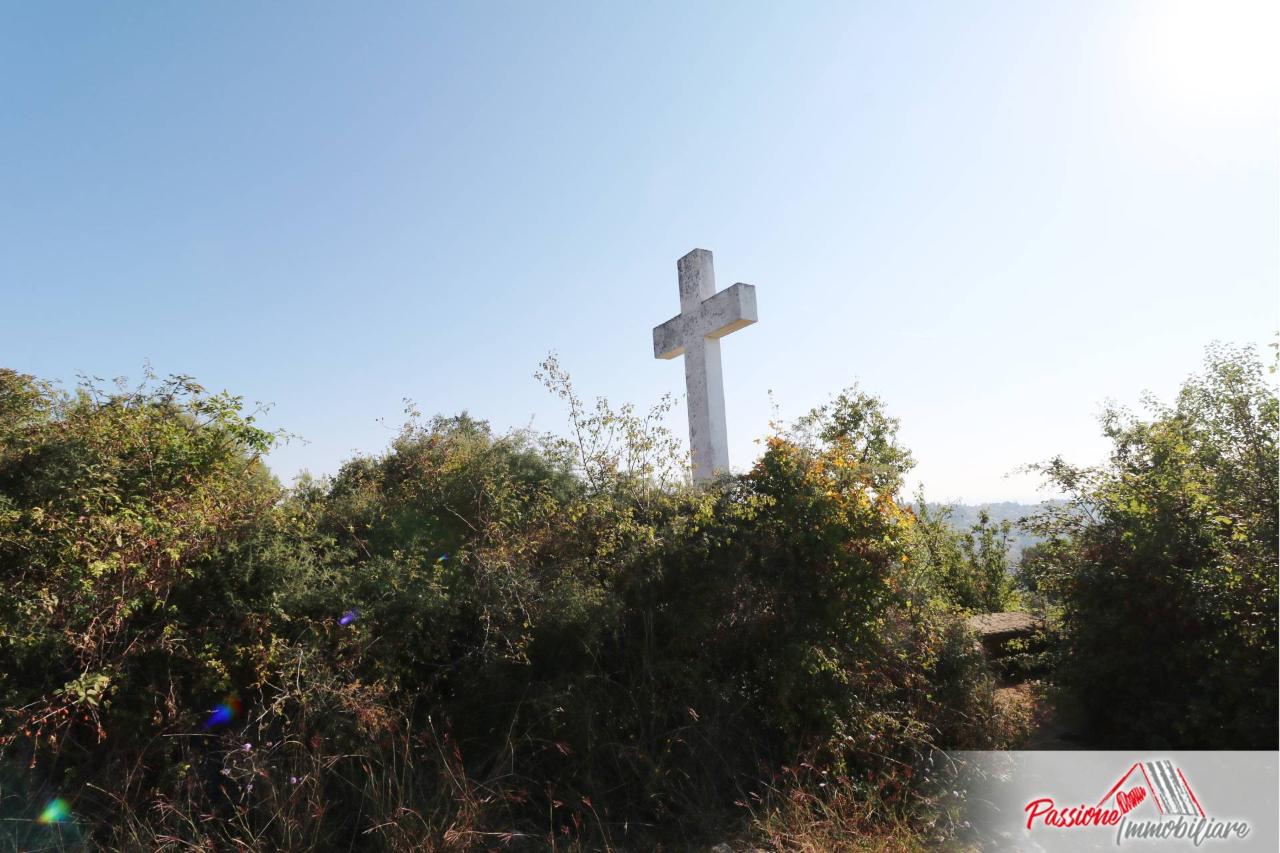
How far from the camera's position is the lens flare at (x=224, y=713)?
4.12 m

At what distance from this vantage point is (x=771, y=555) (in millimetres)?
5141

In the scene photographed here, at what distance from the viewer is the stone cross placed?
28.2 feet

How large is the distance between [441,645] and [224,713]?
3.94 ft

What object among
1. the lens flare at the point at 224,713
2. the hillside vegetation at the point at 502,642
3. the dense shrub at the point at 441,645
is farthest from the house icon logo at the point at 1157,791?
the lens flare at the point at 224,713

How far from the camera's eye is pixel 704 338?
29.3ft

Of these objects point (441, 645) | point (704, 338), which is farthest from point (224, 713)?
point (704, 338)

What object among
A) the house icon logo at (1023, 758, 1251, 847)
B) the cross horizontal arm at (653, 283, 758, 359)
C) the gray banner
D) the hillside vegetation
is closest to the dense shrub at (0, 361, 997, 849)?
the hillside vegetation

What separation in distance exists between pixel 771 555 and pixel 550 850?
88.5 inches

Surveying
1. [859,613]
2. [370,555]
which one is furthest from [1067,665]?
[370,555]

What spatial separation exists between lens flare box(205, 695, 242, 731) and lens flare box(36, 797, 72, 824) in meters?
0.71

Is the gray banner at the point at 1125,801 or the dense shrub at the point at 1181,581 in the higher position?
the dense shrub at the point at 1181,581

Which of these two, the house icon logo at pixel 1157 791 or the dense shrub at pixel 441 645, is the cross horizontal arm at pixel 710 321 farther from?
the house icon logo at pixel 1157 791

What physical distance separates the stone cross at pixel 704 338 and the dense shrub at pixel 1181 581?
3.60 metres

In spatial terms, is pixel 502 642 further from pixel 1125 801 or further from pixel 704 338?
pixel 704 338
